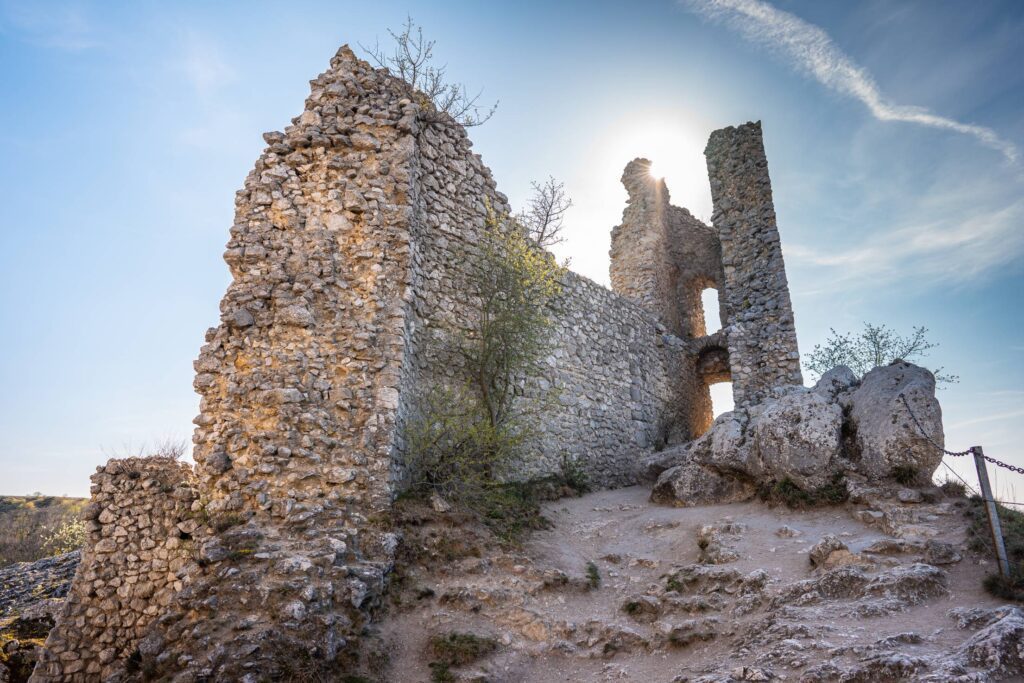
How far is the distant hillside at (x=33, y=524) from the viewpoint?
1403 centimetres

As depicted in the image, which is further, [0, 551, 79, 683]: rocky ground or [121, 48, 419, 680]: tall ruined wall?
[0, 551, 79, 683]: rocky ground

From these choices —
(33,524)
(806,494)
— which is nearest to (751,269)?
(806,494)

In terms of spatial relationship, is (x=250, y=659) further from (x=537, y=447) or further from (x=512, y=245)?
(x=512, y=245)

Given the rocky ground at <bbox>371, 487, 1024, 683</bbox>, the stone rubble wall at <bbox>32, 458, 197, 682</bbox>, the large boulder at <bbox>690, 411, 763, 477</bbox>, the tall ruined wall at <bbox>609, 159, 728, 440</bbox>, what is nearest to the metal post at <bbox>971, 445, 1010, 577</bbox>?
the rocky ground at <bbox>371, 487, 1024, 683</bbox>

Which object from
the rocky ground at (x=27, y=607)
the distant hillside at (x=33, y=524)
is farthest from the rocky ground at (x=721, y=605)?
the distant hillside at (x=33, y=524)

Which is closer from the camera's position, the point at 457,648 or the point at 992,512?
the point at 457,648

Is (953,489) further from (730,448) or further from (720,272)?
(720,272)

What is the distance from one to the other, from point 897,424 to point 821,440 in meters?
1.04

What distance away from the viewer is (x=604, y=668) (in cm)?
550

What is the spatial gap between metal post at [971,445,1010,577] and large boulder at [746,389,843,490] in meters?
3.06

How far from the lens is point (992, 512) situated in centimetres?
565

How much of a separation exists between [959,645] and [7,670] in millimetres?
9656

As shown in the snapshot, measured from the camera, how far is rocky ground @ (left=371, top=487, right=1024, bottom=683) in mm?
4551

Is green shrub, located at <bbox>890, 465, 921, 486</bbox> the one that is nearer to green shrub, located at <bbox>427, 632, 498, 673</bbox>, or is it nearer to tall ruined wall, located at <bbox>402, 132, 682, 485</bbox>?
tall ruined wall, located at <bbox>402, 132, 682, 485</bbox>
